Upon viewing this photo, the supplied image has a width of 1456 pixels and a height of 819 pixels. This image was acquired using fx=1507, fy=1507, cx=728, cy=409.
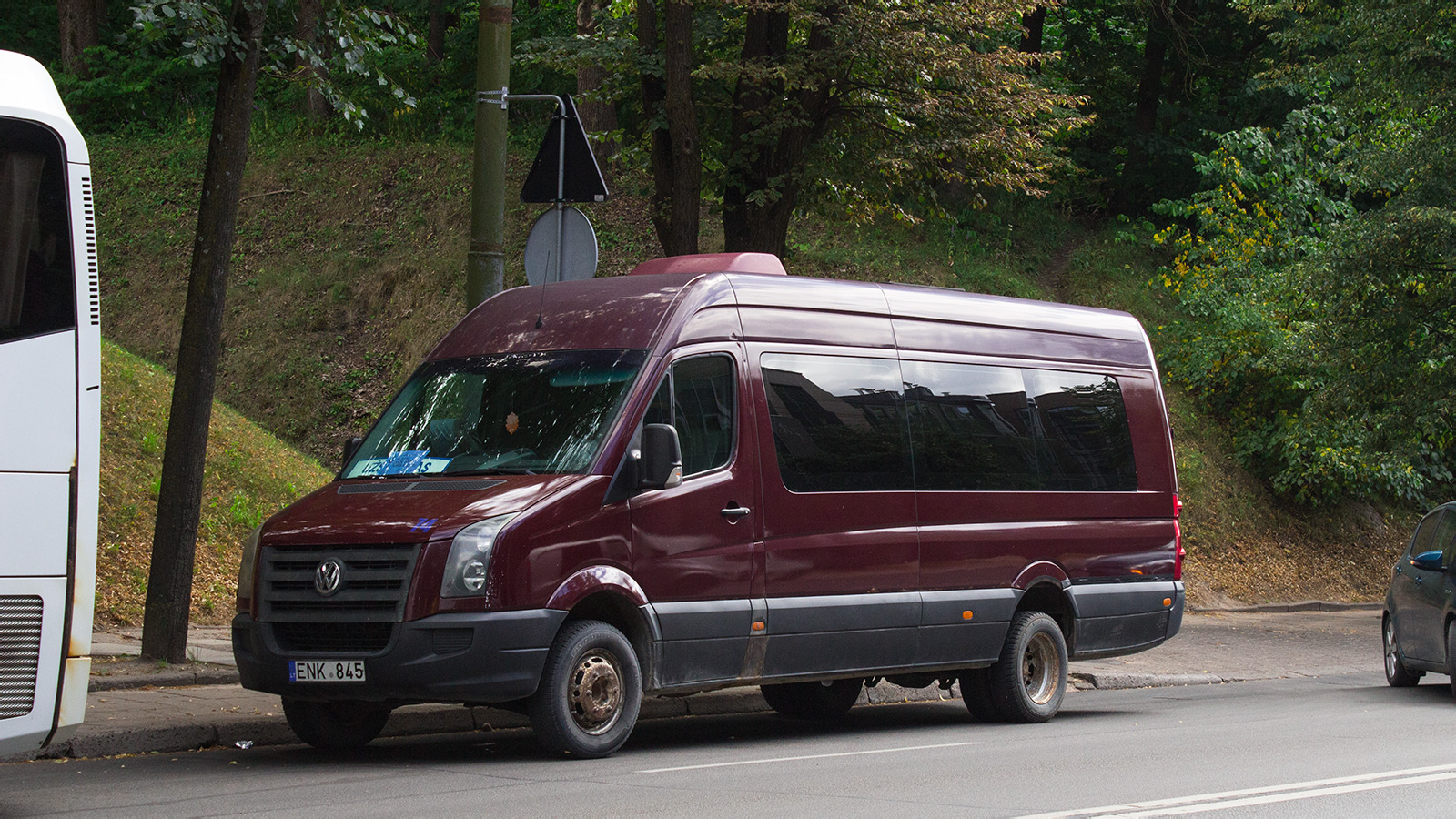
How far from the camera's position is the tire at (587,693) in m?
8.15

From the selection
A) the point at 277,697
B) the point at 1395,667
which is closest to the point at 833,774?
the point at 277,697

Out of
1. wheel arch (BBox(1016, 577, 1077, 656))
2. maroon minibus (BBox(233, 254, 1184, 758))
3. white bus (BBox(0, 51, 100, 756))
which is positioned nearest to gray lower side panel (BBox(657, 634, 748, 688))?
maroon minibus (BBox(233, 254, 1184, 758))

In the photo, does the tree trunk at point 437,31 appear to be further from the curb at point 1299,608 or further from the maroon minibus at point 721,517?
the maroon minibus at point 721,517

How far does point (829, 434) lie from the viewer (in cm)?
989

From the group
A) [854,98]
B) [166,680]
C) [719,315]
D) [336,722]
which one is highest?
[854,98]

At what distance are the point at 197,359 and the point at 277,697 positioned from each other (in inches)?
101

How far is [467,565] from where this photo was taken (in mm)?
7883

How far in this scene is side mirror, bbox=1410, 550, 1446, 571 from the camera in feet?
42.4

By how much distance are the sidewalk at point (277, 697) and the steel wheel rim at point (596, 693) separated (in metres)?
2.00

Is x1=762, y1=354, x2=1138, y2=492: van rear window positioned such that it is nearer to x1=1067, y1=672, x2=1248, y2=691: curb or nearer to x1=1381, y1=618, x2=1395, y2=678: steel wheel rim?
x1=1067, y1=672, x2=1248, y2=691: curb

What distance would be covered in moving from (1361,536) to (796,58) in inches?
577

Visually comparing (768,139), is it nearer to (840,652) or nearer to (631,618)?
(840,652)

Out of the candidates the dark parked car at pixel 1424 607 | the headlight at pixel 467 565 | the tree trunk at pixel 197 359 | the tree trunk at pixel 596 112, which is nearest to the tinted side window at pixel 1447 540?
the dark parked car at pixel 1424 607

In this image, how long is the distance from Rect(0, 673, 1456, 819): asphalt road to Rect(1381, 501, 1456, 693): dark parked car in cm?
183
